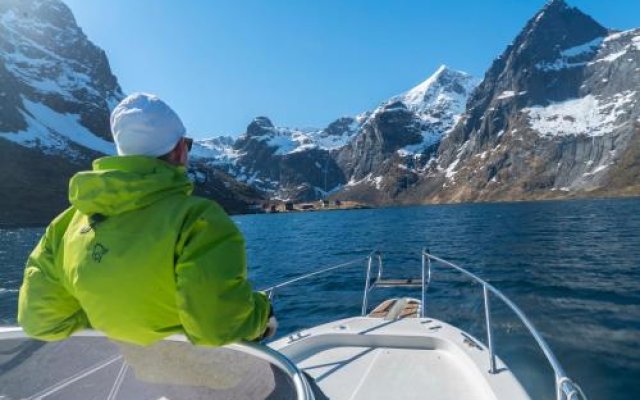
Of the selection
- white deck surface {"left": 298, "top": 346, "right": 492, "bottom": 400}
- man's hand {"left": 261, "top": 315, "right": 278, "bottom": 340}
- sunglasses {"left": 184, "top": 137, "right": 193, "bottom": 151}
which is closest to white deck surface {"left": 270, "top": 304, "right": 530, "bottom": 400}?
white deck surface {"left": 298, "top": 346, "right": 492, "bottom": 400}

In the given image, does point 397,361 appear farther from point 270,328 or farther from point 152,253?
point 152,253

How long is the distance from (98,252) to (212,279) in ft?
2.14

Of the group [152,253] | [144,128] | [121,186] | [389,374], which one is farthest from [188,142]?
[389,374]

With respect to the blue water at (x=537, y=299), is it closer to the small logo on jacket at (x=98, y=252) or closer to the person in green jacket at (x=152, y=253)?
the person in green jacket at (x=152, y=253)

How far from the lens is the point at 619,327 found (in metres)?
14.4

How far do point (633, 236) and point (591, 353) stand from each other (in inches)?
1455

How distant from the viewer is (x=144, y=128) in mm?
2818

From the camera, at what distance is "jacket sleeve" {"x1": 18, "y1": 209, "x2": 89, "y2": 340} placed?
3.00m

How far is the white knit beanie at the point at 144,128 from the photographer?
2820 millimetres

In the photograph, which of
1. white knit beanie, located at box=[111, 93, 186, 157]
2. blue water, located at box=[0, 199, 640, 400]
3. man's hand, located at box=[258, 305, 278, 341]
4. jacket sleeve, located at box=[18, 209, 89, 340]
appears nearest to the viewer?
white knit beanie, located at box=[111, 93, 186, 157]

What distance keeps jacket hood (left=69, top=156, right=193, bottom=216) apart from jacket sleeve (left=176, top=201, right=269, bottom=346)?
0.89 feet

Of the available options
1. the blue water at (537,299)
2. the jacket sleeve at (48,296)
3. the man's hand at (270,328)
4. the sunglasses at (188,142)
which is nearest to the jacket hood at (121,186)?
the sunglasses at (188,142)

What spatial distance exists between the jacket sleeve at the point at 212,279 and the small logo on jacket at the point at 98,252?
0.40 m

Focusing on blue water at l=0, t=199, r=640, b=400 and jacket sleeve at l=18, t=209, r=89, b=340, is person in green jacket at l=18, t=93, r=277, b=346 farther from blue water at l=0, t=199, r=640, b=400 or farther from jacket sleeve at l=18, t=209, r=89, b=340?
blue water at l=0, t=199, r=640, b=400
